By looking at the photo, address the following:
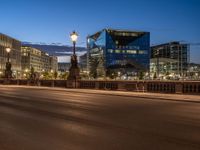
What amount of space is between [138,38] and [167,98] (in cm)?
15697

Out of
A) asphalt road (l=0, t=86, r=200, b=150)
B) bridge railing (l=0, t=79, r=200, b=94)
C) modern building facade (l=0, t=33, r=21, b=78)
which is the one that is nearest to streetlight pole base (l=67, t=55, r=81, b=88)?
Result: bridge railing (l=0, t=79, r=200, b=94)

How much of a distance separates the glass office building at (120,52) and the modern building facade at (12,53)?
4048 cm

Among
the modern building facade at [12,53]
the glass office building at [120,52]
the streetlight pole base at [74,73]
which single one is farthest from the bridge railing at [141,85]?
the glass office building at [120,52]

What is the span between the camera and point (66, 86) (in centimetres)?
3809

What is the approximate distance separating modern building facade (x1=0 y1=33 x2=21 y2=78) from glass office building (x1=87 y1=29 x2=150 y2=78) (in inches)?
1594

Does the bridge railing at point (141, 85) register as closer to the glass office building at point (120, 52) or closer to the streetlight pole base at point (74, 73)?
the streetlight pole base at point (74, 73)

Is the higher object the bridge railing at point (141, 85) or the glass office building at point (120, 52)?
the glass office building at point (120, 52)

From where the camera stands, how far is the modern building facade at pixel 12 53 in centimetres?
15588

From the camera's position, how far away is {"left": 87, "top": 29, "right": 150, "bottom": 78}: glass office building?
16875cm

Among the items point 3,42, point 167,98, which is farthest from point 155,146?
point 3,42

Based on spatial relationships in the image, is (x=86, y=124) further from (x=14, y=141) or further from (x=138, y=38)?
(x=138, y=38)

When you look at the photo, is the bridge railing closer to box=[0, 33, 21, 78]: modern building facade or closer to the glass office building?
Result: box=[0, 33, 21, 78]: modern building facade

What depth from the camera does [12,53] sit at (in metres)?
169

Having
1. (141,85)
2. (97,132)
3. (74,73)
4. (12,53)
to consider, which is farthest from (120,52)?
(97,132)
